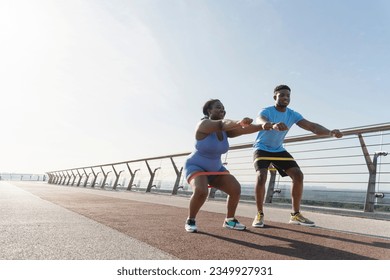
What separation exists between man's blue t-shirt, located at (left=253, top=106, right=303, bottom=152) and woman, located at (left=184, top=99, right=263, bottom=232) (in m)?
0.59

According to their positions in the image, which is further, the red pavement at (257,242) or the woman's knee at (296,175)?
the woman's knee at (296,175)

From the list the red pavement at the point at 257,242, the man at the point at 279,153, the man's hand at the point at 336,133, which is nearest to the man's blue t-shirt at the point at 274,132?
the man at the point at 279,153

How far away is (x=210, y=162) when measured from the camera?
10.7 feet

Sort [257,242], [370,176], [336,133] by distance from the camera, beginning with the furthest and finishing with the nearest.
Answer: [370,176], [336,133], [257,242]

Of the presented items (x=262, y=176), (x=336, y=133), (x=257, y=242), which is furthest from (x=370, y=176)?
(x=257, y=242)

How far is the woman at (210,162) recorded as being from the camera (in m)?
3.10

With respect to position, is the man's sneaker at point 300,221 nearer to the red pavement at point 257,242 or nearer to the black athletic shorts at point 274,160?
the red pavement at point 257,242

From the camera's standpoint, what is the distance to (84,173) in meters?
22.7

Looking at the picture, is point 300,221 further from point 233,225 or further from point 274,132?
point 274,132

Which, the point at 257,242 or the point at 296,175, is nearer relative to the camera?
the point at 257,242

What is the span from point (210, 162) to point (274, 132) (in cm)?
98

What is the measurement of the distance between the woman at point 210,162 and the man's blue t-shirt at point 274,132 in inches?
23.1
